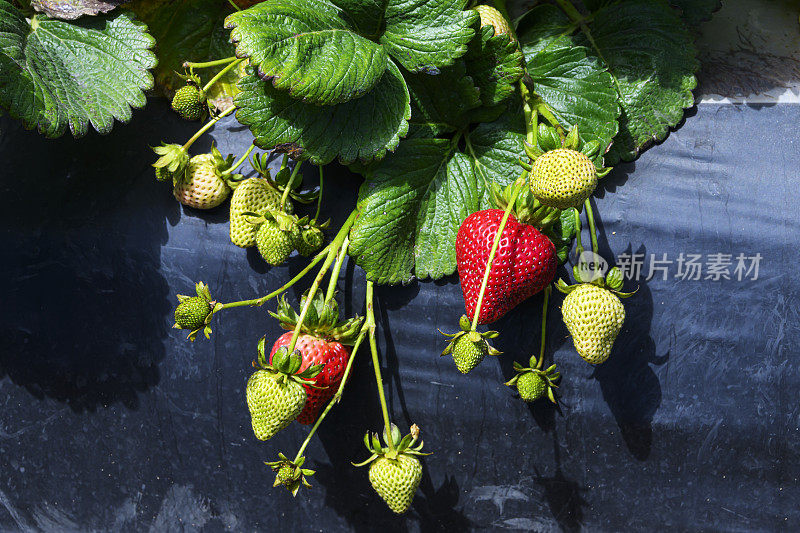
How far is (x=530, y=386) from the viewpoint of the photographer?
84 centimetres

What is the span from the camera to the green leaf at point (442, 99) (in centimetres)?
84

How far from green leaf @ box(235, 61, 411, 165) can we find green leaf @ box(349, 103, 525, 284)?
52 mm

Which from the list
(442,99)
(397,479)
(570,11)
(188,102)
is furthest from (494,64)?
(397,479)

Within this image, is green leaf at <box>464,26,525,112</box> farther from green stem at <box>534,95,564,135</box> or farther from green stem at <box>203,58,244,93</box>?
green stem at <box>203,58,244,93</box>

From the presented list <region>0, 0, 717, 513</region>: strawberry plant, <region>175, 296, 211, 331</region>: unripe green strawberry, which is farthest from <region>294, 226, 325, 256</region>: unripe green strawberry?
<region>175, 296, 211, 331</region>: unripe green strawberry

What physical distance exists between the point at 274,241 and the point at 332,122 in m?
0.15

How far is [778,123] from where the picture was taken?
88 centimetres

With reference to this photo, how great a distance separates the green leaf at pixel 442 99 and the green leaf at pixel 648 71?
0.63 feet

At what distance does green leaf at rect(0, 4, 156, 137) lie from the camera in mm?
845

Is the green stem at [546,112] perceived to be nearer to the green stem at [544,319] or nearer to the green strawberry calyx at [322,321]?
the green stem at [544,319]

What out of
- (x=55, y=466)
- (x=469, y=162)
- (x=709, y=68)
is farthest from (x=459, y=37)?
(x=55, y=466)

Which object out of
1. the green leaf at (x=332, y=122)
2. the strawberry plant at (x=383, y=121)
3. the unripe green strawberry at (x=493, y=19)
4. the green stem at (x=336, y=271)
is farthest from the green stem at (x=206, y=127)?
the unripe green strawberry at (x=493, y=19)

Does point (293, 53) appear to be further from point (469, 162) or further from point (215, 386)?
point (215, 386)
